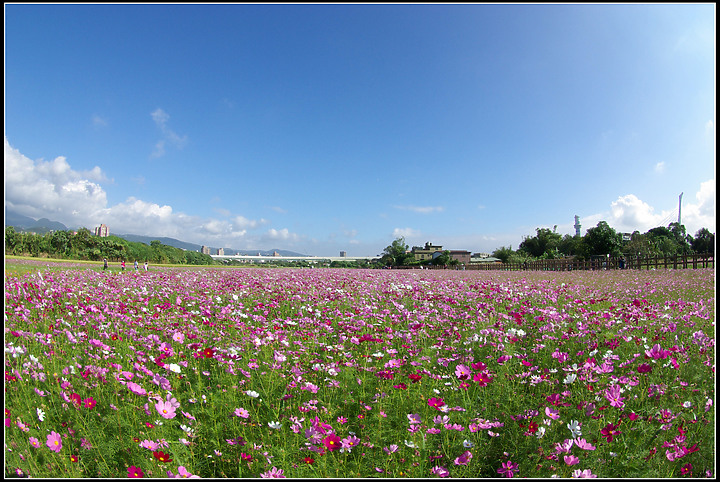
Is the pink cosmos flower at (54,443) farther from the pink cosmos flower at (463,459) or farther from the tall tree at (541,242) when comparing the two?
the tall tree at (541,242)

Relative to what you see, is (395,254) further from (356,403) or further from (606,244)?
(356,403)

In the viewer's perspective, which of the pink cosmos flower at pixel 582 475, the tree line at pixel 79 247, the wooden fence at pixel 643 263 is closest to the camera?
the pink cosmos flower at pixel 582 475

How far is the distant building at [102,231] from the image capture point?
56753 millimetres

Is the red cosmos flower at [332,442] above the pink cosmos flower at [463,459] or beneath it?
above

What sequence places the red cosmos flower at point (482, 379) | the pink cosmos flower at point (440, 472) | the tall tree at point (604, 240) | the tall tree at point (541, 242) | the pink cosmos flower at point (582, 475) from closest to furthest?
the pink cosmos flower at point (582, 475) < the pink cosmos flower at point (440, 472) < the red cosmos flower at point (482, 379) < the tall tree at point (604, 240) < the tall tree at point (541, 242)

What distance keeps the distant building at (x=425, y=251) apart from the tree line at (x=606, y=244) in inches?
413

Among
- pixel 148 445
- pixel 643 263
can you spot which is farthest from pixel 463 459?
pixel 643 263

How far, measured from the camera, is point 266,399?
9.51 ft

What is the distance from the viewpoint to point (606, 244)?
168ft

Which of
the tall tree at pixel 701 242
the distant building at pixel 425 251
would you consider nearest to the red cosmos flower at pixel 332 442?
the tall tree at pixel 701 242

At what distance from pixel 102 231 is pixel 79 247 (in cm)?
1005


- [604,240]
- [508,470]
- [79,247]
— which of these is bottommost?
[508,470]

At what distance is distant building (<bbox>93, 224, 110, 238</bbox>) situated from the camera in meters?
56.8

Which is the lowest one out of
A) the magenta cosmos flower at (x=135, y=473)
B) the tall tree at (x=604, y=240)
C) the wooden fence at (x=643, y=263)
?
the magenta cosmos flower at (x=135, y=473)
